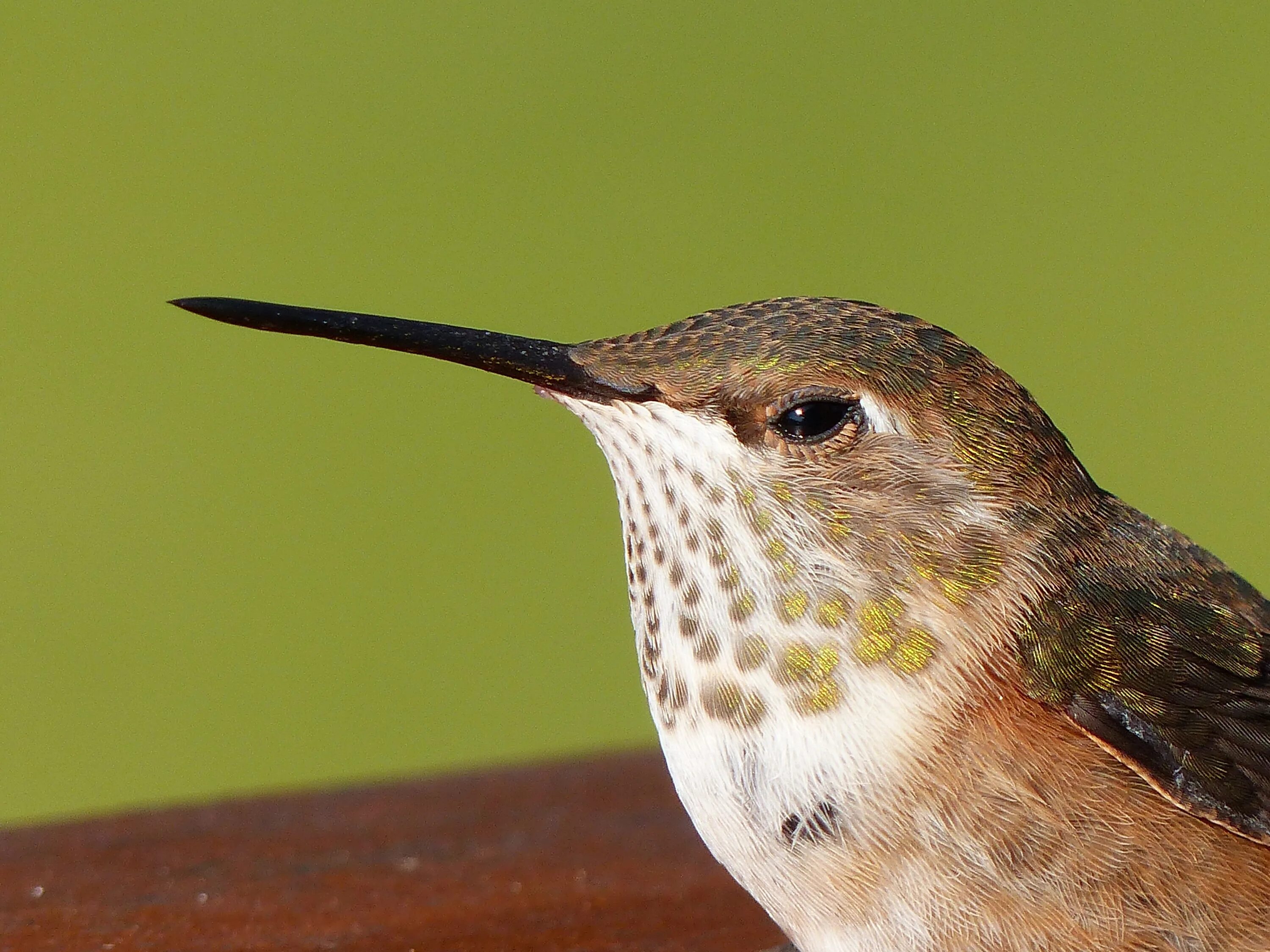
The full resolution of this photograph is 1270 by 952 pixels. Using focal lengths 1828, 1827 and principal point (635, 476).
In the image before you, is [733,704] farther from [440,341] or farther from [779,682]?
[440,341]

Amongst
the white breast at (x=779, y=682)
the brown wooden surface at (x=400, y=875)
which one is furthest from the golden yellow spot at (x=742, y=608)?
the brown wooden surface at (x=400, y=875)

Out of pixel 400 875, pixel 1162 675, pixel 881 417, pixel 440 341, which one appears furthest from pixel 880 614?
pixel 400 875

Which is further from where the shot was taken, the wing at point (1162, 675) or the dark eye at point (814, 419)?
the dark eye at point (814, 419)

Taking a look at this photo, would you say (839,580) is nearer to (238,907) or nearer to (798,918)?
(798,918)

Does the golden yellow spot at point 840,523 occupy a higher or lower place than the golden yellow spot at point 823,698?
higher

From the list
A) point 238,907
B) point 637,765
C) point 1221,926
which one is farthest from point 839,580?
point 637,765

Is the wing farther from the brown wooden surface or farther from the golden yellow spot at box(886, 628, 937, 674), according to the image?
the brown wooden surface

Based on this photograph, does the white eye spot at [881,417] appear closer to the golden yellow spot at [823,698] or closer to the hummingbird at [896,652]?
the hummingbird at [896,652]

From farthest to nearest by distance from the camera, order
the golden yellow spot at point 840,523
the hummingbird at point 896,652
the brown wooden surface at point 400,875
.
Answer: the brown wooden surface at point 400,875, the golden yellow spot at point 840,523, the hummingbird at point 896,652
